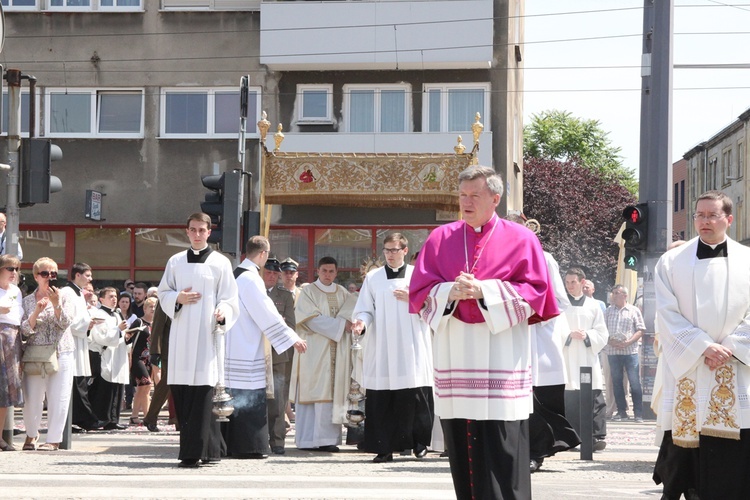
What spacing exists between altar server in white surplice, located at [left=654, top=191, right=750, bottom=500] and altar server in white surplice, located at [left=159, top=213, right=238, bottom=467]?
4392mm

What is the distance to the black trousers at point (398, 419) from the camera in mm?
13008

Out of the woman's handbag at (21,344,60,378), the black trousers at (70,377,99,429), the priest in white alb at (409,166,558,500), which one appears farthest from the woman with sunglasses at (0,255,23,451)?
the priest in white alb at (409,166,558,500)

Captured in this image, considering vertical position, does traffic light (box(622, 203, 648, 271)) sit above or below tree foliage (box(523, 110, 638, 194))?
below

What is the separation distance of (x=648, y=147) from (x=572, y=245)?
3549 cm

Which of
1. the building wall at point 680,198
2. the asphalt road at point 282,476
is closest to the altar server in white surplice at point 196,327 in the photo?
the asphalt road at point 282,476

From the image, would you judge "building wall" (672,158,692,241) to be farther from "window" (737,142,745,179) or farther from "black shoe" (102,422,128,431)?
"black shoe" (102,422,128,431)

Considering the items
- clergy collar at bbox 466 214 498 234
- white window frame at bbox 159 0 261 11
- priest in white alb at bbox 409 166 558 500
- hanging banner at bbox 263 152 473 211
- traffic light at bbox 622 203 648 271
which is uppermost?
white window frame at bbox 159 0 261 11

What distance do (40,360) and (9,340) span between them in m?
0.37

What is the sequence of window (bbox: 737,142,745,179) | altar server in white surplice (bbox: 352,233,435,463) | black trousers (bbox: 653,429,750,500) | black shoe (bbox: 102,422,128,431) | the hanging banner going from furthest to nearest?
window (bbox: 737,142,745,179) → the hanging banner → black shoe (bbox: 102,422,128,431) → altar server in white surplice (bbox: 352,233,435,463) → black trousers (bbox: 653,429,750,500)

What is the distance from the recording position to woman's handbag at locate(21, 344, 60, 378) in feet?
44.2

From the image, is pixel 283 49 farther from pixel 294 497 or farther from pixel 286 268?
pixel 294 497

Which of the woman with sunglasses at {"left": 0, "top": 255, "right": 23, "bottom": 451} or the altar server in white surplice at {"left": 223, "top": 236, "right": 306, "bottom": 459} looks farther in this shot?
the woman with sunglasses at {"left": 0, "top": 255, "right": 23, "bottom": 451}

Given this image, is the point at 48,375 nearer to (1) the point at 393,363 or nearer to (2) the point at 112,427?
(1) the point at 393,363

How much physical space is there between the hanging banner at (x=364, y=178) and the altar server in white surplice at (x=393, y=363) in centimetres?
1135
